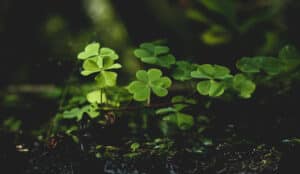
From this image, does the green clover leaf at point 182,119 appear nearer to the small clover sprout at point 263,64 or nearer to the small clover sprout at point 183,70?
the small clover sprout at point 183,70

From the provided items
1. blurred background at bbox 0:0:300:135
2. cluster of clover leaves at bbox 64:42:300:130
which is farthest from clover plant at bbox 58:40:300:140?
blurred background at bbox 0:0:300:135

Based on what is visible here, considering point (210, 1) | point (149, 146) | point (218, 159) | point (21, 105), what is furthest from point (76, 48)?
point (210, 1)

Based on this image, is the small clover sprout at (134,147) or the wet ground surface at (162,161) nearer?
the wet ground surface at (162,161)

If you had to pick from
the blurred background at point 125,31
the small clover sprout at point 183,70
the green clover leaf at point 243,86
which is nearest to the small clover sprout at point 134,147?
the small clover sprout at point 183,70

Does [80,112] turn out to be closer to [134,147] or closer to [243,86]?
[134,147]

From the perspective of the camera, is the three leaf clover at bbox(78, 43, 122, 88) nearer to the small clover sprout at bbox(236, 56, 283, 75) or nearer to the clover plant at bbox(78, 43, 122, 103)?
the clover plant at bbox(78, 43, 122, 103)

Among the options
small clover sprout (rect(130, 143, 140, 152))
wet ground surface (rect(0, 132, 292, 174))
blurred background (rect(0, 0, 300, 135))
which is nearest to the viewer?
wet ground surface (rect(0, 132, 292, 174))
